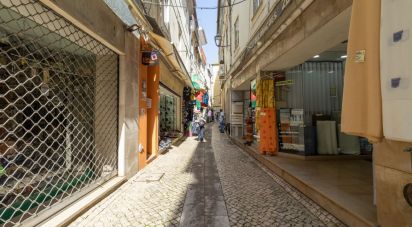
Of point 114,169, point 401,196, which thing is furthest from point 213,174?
point 401,196

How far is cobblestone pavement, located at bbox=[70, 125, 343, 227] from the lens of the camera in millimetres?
3621

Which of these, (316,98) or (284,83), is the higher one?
(284,83)

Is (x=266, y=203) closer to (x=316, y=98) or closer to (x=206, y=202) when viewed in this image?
(x=206, y=202)

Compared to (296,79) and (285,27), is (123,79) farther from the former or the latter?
(296,79)

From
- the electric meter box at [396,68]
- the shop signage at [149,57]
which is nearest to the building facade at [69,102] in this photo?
the shop signage at [149,57]

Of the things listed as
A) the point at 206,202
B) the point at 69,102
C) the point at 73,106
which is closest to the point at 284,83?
the point at 206,202

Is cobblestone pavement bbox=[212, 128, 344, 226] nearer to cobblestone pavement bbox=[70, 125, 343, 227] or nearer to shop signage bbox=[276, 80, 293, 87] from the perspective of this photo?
cobblestone pavement bbox=[70, 125, 343, 227]

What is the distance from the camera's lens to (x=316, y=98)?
7.86 metres


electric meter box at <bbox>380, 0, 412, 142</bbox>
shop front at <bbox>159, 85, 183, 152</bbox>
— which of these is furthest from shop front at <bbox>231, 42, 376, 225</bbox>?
shop front at <bbox>159, 85, 183, 152</bbox>

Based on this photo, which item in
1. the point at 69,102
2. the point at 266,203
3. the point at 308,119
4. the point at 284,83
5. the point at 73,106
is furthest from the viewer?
the point at 284,83

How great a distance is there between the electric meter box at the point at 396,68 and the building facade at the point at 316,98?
466 millimetres

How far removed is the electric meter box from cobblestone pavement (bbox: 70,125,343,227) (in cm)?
186

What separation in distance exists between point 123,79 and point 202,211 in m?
3.20

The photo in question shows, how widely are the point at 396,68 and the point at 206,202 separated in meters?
3.31
